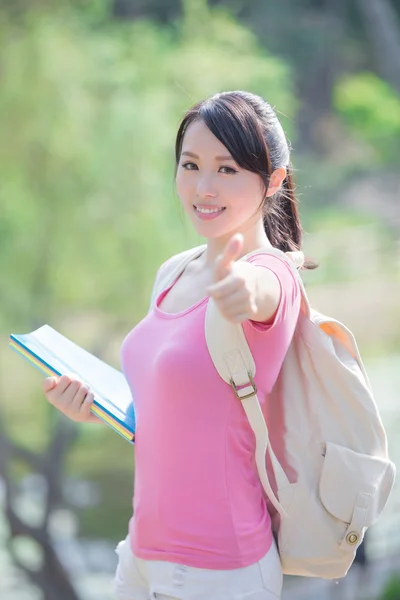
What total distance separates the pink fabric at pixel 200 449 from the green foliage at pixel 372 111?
4.29 m

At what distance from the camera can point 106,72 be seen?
5016mm

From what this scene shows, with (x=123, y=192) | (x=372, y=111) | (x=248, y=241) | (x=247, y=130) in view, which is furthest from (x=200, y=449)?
(x=372, y=111)

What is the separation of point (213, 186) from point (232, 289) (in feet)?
0.72

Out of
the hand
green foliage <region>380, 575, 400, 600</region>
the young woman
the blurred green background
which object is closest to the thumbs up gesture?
the young woman

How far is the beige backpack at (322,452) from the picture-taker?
3.56 feet

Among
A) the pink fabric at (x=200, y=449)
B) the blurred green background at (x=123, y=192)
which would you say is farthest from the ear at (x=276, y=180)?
the blurred green background at (x=123, y=192)

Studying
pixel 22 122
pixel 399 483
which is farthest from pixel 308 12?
pixel 399 483

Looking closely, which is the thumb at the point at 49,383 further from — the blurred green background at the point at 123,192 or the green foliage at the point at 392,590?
the green foliage at the point at 392,590

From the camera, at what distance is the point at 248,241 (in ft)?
3.74

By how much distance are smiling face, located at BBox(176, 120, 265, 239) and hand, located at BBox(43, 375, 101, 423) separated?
0.24m

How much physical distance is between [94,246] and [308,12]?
5.39ft

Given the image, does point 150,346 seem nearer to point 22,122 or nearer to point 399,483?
point 22,122

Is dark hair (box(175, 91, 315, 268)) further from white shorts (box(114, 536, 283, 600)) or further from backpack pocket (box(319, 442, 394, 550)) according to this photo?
white shorts (box(114, 536, 283, 600))

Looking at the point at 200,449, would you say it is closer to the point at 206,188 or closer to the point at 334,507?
the point at 334,507
